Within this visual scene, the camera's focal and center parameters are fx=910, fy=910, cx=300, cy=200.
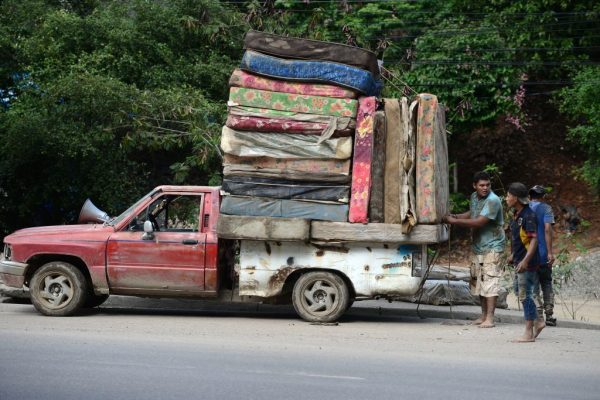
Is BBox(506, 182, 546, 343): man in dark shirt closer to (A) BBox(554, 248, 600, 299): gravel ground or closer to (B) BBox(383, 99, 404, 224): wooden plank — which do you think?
(B) BBox(383, 99, 404, 224): wooden plank

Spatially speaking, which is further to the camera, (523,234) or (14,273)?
(14,273)

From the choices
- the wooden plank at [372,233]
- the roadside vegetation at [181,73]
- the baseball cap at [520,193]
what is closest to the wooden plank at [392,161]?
the wooden plank at [372,233]

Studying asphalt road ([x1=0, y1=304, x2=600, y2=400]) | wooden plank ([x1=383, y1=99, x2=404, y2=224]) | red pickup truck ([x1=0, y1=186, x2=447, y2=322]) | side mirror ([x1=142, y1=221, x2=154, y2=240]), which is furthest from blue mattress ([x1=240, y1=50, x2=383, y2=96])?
asphalt road ([x1=0, y1=304, x2=600, y2=400])

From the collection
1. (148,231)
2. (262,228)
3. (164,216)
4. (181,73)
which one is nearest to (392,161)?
(262,228)

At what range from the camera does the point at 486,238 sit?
36.8 feet

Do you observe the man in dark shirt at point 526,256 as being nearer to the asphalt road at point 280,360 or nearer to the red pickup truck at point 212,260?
the asphalt road at point 280,360

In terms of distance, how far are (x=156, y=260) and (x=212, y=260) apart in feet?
2.29

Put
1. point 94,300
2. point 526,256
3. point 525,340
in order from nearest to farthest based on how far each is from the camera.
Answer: point 526,256 < point 525,340 < point 94,300

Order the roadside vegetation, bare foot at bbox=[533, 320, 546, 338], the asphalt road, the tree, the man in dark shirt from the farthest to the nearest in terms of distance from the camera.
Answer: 1. the tree
2. the roadside vegetation
3. bare foot at bbox=[533, 320, 546, 338]
4. the man in dark shirt
5. the asphalt road

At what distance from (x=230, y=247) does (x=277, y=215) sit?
85 cm

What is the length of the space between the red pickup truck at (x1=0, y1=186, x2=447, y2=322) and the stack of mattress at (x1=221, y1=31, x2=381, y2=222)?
301mm

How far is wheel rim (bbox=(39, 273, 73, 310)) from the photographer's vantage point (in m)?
11.5

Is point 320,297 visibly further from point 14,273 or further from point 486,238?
point 14,273

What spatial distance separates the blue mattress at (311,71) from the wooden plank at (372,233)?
169 centimetres
